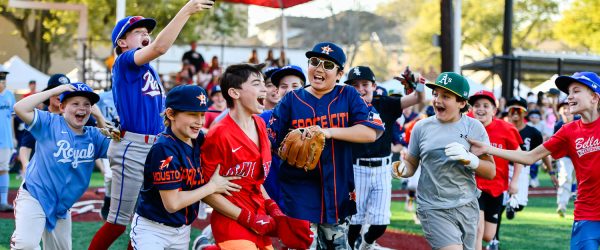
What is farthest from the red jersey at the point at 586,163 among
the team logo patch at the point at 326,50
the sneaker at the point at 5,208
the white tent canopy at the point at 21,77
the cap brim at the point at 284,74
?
the white tent canopy at the point at 21,77

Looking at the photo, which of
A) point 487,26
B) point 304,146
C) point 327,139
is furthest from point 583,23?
point 304,146

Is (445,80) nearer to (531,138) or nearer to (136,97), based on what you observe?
(136,97)

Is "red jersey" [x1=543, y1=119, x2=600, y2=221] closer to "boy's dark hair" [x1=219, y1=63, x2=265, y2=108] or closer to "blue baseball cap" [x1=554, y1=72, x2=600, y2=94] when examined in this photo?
"blue baseball cap" [x1=554, y1=72, x2=600, y2=94]

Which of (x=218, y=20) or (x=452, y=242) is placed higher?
(x=218, y=20)

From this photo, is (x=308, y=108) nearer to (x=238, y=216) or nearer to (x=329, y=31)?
(x=238, y=216)

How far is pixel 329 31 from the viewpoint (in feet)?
240

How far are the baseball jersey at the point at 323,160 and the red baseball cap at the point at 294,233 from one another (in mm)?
140

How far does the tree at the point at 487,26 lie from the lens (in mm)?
61719

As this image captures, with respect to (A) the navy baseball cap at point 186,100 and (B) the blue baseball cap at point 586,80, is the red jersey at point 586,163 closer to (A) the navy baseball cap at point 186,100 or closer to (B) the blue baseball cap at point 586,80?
(B) the blue baseball cap at point 586,80

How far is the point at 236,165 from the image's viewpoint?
585cm

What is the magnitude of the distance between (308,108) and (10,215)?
7.95 m

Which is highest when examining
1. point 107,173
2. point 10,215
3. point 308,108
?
point 308,108

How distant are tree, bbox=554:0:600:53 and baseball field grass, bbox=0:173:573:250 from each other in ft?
97.2

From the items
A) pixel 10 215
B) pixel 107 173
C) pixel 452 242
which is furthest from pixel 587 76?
pixel 10 215
